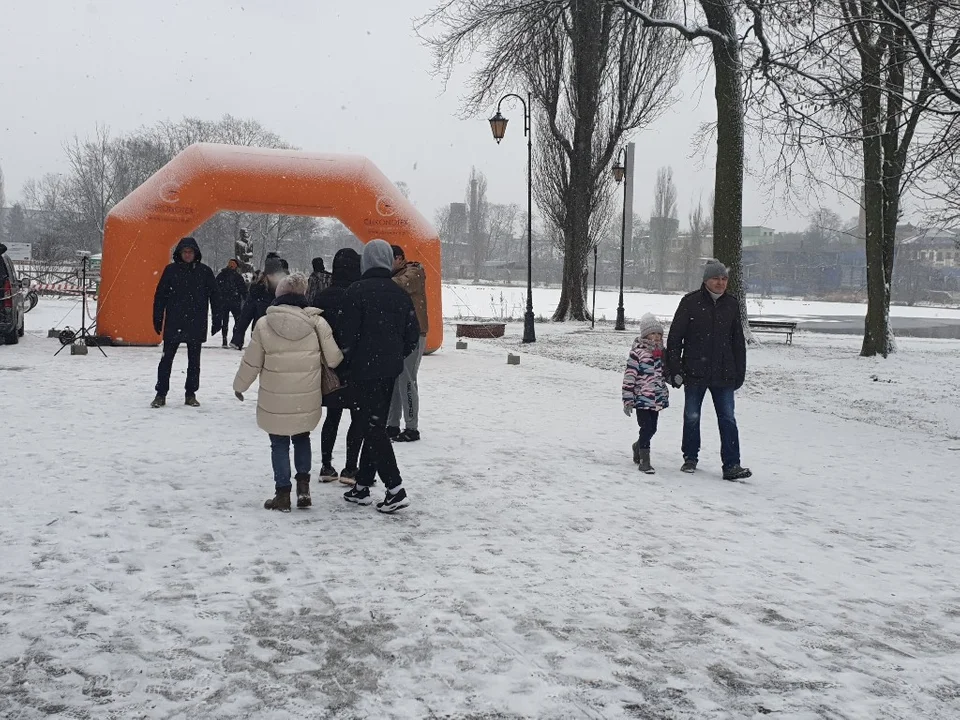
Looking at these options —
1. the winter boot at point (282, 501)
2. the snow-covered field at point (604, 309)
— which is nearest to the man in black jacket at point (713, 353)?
the winter boot at point (282, 501)

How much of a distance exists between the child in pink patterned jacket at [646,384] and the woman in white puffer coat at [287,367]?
111 inches

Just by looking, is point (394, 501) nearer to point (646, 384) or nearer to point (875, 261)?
point (646, 384)

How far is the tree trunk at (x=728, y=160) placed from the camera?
18.6 metres

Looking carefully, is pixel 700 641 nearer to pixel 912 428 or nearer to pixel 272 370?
pixel 272 370

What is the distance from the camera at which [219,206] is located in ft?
50.5

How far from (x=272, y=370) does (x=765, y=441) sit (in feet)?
19.3

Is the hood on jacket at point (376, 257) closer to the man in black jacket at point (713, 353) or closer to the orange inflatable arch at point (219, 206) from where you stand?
the man in black jacket at point (713, 353)

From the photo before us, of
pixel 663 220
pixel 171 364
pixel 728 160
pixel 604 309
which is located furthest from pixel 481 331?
pixel 663 220

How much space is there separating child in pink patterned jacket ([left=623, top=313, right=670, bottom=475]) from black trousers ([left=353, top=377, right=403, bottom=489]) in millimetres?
2419

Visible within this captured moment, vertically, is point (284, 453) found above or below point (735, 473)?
above

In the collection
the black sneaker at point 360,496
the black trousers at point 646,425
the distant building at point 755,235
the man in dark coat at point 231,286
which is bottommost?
the black sneaker at point 360,496

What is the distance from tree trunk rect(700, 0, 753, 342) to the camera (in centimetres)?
1856

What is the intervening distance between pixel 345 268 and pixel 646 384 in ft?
8.89

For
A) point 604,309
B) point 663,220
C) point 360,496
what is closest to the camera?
point 360,496
